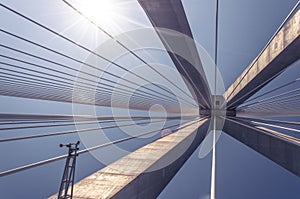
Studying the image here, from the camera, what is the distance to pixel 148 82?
20.1ft

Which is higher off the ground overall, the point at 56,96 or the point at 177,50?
the point at 177,50

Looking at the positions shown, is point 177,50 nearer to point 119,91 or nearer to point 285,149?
point 119,91

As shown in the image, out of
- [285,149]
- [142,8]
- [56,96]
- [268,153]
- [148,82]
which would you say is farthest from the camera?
[148,82]

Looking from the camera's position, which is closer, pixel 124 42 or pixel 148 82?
pixel 124 42

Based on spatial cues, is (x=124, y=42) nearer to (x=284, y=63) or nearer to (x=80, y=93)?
A: (x=80, y=93)

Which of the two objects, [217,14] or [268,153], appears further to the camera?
[268,153]

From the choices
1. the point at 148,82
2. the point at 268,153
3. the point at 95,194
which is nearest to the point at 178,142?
the point at 148,82

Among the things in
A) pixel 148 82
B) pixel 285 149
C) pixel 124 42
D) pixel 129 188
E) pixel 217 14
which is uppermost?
pixel 217 14

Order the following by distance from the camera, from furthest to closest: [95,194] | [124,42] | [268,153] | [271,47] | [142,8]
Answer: [268,153]
[271,47]
[124,42]
[142,8]
[95,194]

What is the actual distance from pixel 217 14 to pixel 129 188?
3.41 m

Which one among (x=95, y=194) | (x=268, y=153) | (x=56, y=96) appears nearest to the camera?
(x=95, y=194)

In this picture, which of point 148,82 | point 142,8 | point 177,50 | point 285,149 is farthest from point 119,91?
point 285,149

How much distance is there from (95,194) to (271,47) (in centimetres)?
487

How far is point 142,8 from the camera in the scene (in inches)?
131
